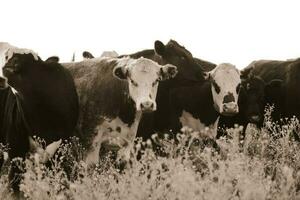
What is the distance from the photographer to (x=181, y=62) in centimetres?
984

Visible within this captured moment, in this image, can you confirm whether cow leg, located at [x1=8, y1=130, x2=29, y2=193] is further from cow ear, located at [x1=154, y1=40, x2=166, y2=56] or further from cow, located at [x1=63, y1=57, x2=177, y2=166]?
cow ear, located at [x1=154, y1=40, x2=166, y2=56]

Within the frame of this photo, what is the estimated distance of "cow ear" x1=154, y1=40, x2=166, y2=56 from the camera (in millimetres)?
9430

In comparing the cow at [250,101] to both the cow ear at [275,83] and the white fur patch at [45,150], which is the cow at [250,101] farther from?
the white fur patch at [45,150]

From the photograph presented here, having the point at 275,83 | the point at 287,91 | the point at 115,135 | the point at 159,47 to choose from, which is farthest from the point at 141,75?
the point at 275,83

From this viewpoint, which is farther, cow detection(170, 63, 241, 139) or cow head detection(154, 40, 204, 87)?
cow head detection(154, 40, 204, 87)

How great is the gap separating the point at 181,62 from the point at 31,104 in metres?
3.44

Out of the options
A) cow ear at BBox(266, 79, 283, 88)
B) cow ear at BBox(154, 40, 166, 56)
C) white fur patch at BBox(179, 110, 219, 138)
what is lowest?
white fur patch at BBox(179, 110, 219, 138)

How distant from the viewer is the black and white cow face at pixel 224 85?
929 centimetres

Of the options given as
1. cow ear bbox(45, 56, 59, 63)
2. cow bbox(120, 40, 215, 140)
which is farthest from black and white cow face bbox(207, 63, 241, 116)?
cow ear bbox(45, 56, 59, 63)

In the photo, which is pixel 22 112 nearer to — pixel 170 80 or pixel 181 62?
pixel 170 80

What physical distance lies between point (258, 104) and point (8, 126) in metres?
5.19

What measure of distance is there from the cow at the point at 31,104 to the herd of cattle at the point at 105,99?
1 cm

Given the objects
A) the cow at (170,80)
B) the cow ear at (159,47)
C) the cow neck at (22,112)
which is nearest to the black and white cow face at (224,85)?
the cow at (170,80)

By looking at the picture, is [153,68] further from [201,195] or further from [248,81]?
[201,195]
